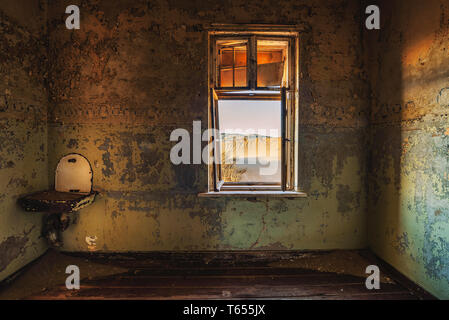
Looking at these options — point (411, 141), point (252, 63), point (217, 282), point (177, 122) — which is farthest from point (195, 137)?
point (411, 141)

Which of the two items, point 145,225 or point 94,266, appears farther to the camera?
point 145,225

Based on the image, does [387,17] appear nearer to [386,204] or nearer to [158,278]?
[386,204]

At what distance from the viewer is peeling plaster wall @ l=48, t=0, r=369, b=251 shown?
7.96 ft

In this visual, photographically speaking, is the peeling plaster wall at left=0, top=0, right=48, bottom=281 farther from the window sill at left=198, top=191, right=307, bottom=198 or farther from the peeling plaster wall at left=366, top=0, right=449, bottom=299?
the peeling plaster wall at left=366, top=0, right=449, bottom=299

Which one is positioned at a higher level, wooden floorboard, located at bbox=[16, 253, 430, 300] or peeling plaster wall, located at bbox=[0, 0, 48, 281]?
peeling plaster wall, located at bbox=[0, 0, 48, 281]

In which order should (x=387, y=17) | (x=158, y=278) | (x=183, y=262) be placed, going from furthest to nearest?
(x=183, y=262) → (x=387, y=17) → (x=158, y=278)

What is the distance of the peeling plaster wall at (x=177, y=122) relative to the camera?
2426 millimetres

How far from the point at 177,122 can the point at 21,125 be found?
156 cm

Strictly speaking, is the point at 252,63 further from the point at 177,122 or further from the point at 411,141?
the point at 411,141

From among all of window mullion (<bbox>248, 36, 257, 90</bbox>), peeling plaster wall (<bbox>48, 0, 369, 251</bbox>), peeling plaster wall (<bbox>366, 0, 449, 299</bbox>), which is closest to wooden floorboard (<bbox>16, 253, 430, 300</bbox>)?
peeling plaster wall (<bbox>48, 0, 369, 251</bbox>)

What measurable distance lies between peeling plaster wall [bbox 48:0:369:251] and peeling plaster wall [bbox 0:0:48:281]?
122mm

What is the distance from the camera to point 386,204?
2.29 m
